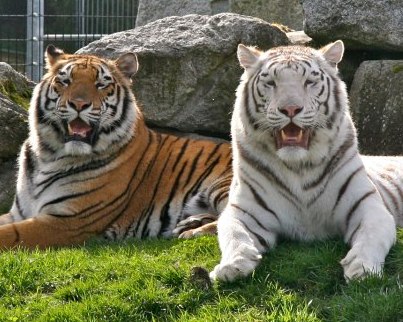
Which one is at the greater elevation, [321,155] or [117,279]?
[321,155]

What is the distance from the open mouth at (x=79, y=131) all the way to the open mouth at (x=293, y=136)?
1821mm

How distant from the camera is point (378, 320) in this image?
459cm

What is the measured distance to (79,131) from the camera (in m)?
7.00

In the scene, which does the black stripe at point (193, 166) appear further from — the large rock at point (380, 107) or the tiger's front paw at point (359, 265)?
the tiger's front paw at point (359, 265)

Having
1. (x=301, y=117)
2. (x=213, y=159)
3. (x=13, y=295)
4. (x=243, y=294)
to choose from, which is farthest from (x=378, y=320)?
(x=213, y=159)

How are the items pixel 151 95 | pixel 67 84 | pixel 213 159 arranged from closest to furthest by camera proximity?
pixel 67 84 → pixel 213 159 → pixel 151 95

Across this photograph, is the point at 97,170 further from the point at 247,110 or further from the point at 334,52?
the point at 334,52

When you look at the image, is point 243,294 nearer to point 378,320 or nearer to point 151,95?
point 378,320

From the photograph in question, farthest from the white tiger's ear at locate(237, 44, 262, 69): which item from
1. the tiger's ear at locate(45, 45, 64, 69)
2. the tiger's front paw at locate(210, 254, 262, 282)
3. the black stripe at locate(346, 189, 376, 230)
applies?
the tiger's ear at locate(45, 45, 64, 69)

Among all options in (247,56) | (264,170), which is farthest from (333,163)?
(247,56)

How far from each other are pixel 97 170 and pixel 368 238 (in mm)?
2440

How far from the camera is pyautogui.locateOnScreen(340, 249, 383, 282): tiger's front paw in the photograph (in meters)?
4.99

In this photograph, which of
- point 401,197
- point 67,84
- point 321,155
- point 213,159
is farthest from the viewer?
point 213,159

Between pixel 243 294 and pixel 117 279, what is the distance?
0.78m
